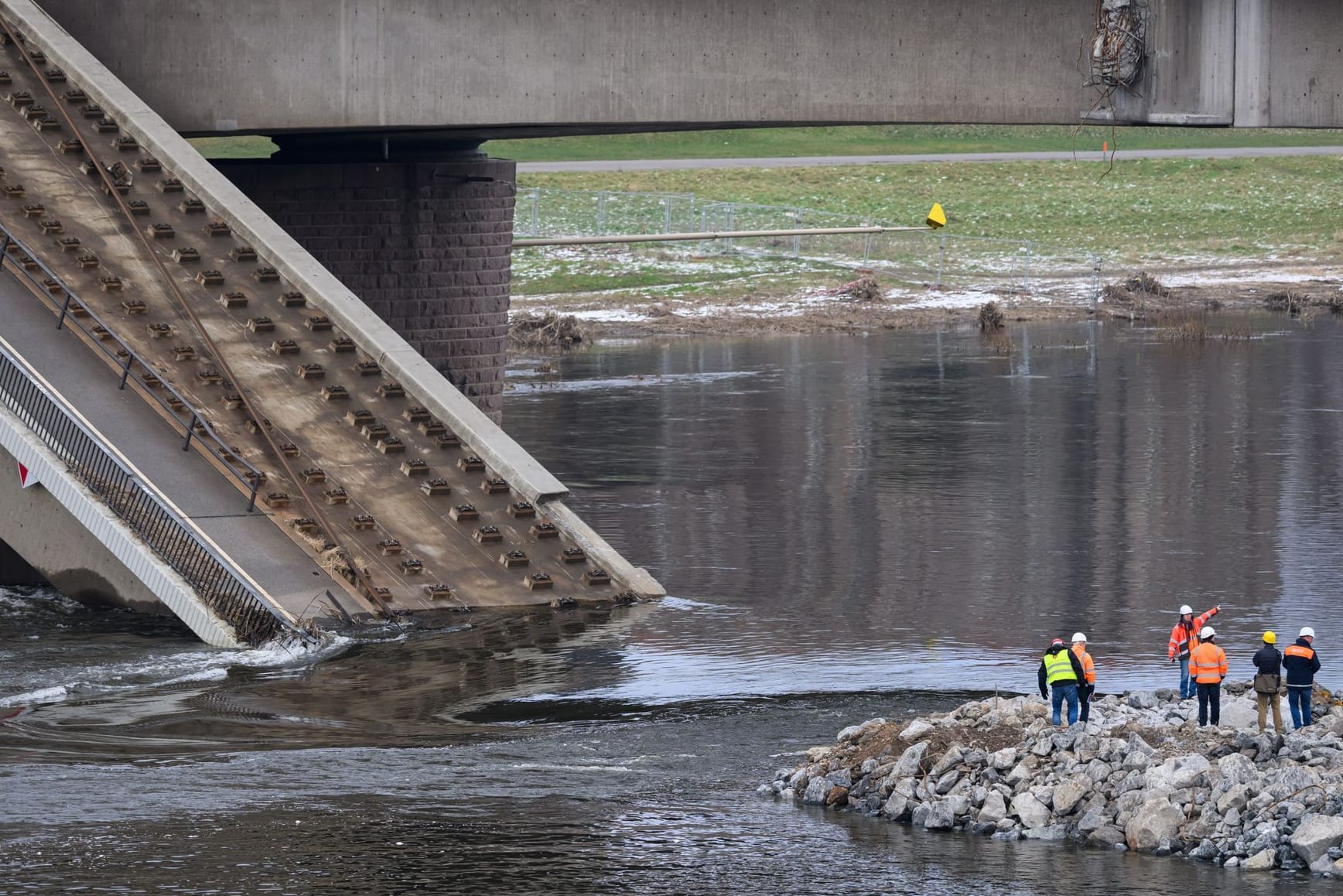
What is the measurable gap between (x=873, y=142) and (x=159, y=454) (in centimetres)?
6469

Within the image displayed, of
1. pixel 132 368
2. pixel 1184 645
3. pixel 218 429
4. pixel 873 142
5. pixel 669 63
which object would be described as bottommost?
pixel 1184 645

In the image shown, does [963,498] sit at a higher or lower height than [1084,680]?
higher

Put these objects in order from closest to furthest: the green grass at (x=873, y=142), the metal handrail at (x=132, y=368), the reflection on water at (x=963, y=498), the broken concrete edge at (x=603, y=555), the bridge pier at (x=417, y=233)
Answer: the reflection on water at (x=963, y=498) < the metal handrail at (x=132, y=368) < the broken concrete edge at (x=603, y=555) < the bridge pier at (x=417, y=233) < the green grass at (x=873, y=142)

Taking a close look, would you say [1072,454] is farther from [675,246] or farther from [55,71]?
→ [675,246]

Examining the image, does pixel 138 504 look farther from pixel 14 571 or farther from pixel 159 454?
pixel 14 571

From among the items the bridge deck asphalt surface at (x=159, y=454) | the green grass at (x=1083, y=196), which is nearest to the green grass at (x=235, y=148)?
the green grass at (x=1083, y=196)

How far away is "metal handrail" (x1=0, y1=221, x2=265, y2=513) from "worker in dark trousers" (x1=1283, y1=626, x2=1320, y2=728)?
11228mm

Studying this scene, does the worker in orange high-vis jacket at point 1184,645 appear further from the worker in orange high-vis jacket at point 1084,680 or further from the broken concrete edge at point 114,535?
the broken concrete edge at point 114,535

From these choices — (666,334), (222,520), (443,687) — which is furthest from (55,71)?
(666,334)

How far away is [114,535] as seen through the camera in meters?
23.5

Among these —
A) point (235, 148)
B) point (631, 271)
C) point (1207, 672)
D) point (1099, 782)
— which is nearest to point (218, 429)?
point (1207, 672)

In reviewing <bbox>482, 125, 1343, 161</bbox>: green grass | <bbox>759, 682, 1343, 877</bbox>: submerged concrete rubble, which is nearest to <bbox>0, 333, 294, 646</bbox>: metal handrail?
<bbox>759, 682, 1343, 877</bbox>: submerged concrete rubble

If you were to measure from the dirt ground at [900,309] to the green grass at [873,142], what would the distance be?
1875 centimetres

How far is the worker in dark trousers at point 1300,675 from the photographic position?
60.2ft
